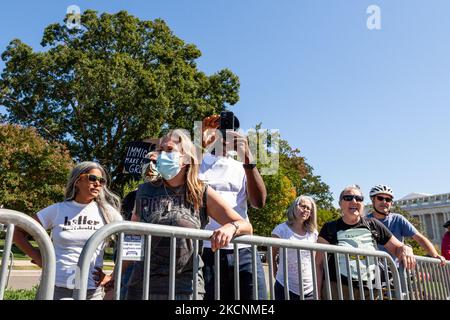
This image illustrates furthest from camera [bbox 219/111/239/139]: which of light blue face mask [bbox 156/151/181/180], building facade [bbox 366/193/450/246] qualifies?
building facade [bbox 366/193/450/246]

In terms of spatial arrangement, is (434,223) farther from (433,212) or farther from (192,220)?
(192,220)

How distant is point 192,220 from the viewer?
232 cm

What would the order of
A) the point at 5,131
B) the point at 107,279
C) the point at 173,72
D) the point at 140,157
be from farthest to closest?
the point at 173,72 < the point at 5,131 < the point at 140,157 < the point at 107,279

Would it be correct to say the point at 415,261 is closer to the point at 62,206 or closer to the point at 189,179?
the point at 189,179

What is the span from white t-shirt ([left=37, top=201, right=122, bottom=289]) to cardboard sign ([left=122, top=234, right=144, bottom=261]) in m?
0.63

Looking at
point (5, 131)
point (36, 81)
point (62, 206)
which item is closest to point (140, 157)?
point (62, 206)

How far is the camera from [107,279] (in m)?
2.67

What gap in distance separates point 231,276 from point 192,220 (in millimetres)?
640

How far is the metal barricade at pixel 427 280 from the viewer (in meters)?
3.38

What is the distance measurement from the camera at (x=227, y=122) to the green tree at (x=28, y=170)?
1554 cm

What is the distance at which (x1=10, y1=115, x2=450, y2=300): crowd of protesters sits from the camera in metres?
2.19

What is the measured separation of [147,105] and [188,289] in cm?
1903

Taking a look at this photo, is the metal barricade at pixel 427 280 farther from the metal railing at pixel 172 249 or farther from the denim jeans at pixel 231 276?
the denim jeans at pixel 231 276

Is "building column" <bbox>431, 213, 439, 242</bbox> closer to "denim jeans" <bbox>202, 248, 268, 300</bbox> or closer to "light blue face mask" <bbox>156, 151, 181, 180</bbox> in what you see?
"denim jeans" <bbox>202, 248, 268, 300</bbox>
